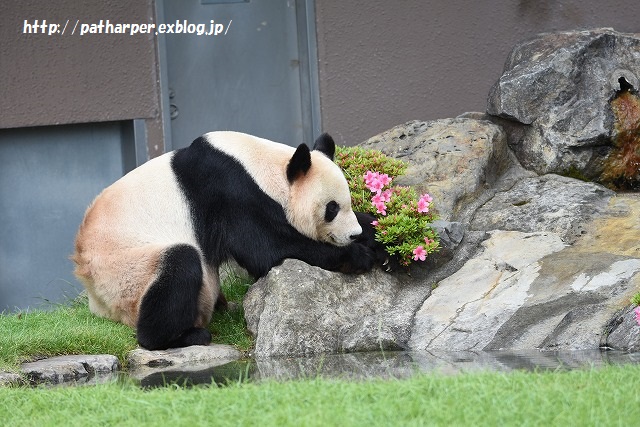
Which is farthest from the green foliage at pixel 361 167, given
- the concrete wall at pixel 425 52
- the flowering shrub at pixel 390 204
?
the concrete wall at pixel 425 52

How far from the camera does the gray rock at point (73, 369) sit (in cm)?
636

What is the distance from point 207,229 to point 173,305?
0.73m

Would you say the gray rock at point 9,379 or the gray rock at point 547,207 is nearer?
the gray rock at point 9,379

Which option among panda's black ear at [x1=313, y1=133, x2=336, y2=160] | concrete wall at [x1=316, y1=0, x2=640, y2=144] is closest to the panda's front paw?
panda's black ear at [x1=313, y1=133, x2=336, y2=160]

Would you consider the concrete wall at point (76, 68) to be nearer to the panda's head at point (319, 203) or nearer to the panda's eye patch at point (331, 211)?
the panda's head at point (319, 203)

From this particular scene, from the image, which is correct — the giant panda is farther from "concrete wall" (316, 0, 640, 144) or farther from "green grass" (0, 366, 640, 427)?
"concrete wall" (316, 0, 640, 144)

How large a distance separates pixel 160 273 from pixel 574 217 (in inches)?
133

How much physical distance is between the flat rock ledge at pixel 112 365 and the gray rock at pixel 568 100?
3735mm

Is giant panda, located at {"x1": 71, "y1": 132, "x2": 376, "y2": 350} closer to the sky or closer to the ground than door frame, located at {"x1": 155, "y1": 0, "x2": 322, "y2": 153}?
closer to the ground

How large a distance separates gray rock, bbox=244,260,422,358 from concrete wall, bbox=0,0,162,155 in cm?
385

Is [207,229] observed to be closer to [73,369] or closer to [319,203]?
[319,203]

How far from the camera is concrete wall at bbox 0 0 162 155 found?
1035 centimetres

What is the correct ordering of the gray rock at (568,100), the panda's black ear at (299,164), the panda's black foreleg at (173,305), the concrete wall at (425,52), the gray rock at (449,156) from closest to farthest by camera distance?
the panda's black foreleg at (173,305)
the panda's black ear at (299,164)
the gray rock at (449,156)
the gray rock at (568,100)
the concrete wall at (425,52)

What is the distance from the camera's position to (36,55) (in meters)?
10.4
